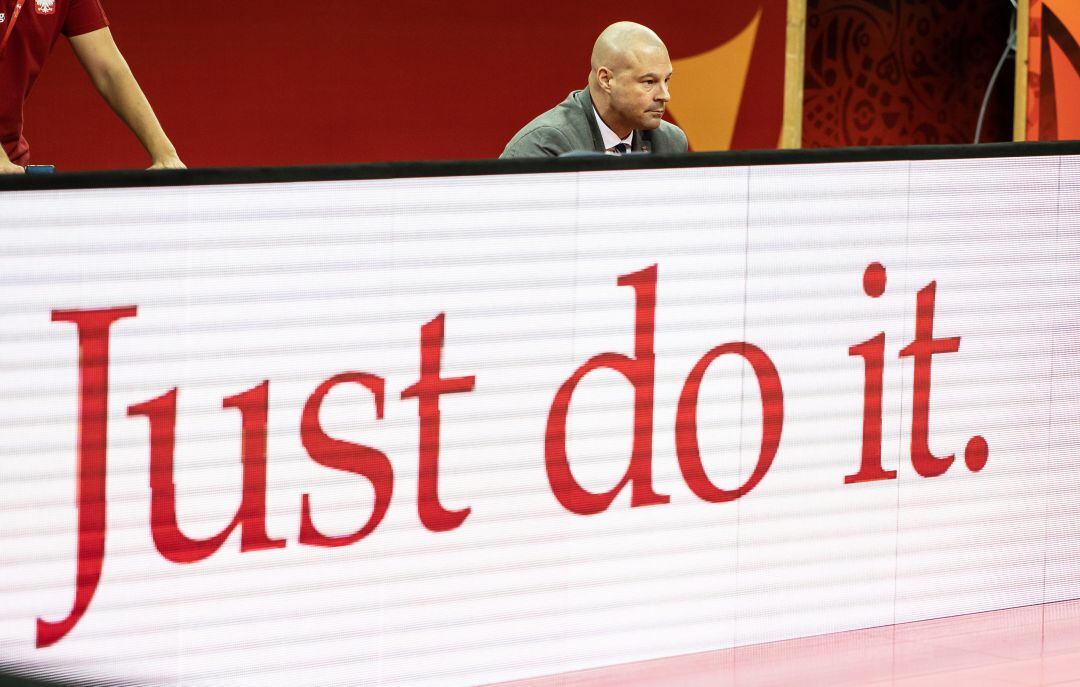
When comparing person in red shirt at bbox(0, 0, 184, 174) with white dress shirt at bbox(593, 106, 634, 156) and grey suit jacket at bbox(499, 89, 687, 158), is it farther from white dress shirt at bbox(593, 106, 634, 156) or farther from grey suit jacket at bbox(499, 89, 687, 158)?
white dress shirt at bbox(593, 106, 634, 156)

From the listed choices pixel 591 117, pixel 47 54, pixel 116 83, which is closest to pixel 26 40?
pixel 47 54

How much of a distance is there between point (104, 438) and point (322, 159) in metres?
3.06

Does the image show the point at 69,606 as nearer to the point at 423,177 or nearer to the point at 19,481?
the point at 19,481

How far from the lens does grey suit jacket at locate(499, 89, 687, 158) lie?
330 centimetres

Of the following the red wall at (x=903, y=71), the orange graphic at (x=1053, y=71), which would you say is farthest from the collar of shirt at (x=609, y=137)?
the orange graphic at (x=1053, y=71)

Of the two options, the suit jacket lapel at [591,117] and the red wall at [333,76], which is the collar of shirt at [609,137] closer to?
the suit jacket lapel at [591,117]

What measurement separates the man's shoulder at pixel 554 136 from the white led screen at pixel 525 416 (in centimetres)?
103

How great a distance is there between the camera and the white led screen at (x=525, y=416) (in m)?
1.91

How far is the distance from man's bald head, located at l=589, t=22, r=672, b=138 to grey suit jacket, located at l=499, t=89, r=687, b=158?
0.04m

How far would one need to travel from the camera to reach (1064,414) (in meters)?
2.65

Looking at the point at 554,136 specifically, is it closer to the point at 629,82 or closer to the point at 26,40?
the point at 629,82

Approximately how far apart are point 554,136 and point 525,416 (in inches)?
49.7

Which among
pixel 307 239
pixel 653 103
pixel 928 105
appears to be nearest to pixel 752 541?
pixel 307 239

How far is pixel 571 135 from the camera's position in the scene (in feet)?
11.0
